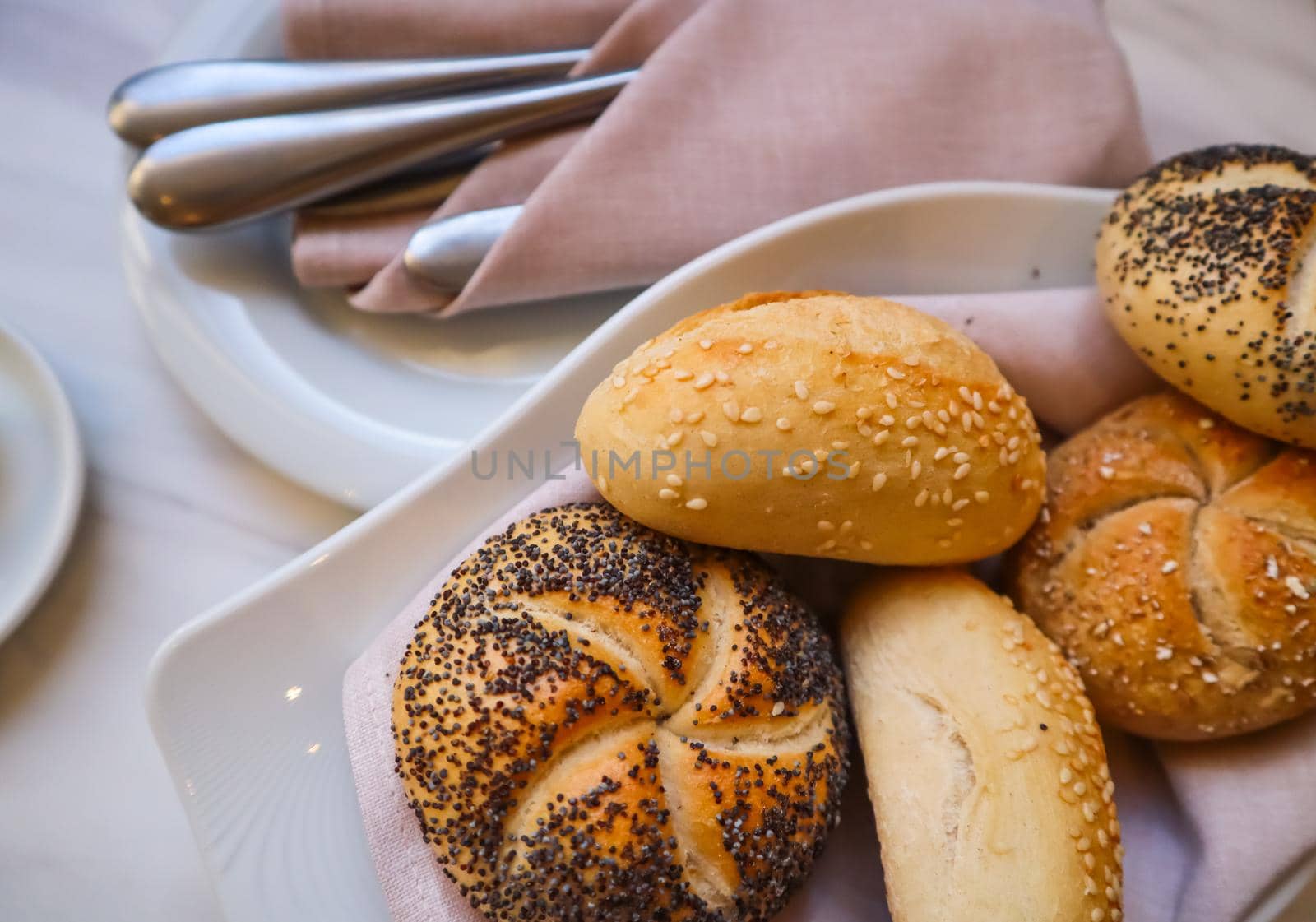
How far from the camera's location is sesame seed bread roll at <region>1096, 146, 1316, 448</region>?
2.75ft

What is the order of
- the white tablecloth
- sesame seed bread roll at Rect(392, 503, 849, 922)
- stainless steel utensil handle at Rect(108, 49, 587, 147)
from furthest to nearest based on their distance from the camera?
stainless steel utensil handle at Rect(108, 49, 587, 147), the white tablecloth, sesame seed bread roll at Rect(392, 503, 849, 922)

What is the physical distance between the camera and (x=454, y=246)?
3.77ft

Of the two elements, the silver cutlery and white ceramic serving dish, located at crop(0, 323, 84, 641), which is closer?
white ceramic serving dish, located at crop(0, 323, 84, 641)

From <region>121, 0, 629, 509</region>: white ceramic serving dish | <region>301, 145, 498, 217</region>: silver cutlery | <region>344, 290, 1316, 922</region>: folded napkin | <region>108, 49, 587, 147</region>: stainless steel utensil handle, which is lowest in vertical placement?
<region>344, 290, 1316, 922</region>: folded napkin

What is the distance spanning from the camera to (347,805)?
87cm

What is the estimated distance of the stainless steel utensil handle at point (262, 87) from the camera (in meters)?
1.15

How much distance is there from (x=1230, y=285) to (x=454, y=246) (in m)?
0.91

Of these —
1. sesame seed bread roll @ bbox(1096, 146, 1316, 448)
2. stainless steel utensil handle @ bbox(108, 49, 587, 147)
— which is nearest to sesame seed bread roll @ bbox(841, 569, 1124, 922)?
sesame seed bread roll @ bbox(1096, 146, 1316, 448)

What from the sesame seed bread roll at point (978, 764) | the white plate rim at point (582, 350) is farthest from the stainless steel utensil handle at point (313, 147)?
the sesame seed bread roll at point (978, 764)

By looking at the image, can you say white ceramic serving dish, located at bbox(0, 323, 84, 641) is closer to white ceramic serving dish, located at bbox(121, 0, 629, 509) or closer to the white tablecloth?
the white tablecloth

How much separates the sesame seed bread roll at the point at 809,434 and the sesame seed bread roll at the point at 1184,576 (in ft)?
0.47

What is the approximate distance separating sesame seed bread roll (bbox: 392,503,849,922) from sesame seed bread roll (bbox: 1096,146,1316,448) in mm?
517

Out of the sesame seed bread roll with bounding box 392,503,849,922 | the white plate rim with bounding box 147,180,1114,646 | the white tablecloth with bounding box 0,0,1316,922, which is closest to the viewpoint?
the sesame seed bread roll with bounding box 392,503,849,922

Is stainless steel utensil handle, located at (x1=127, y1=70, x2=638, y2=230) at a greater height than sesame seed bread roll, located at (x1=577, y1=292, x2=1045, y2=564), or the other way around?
stainless steel utensil handle, located at (x1=127, y1=70, x2=638, y2=230)
